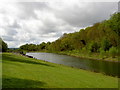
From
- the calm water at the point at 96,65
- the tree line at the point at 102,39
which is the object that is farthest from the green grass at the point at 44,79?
the tree line at the point at 102,39

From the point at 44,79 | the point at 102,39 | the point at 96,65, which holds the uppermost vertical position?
the point at 102,39

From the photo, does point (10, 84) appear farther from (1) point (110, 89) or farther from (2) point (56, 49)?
(2) point (56, 49)

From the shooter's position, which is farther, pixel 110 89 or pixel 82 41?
pixel 82 41

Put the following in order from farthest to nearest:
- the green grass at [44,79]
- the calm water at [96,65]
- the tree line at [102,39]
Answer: the tree line at [102,39]
the calm water at [96,65]
the green grass at [44,79]

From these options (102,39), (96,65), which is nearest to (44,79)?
(96,65)

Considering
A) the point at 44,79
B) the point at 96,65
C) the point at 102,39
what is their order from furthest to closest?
1. the point at 102,39
2. the point at 96,65
3. the point at 44,79

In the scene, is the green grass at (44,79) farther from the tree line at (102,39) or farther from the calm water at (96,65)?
the tree line at (102,39)

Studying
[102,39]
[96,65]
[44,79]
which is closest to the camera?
[44,79]

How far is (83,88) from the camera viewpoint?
11008 mm

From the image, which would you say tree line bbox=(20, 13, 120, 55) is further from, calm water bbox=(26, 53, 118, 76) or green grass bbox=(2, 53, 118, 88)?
green grass bbox=(2, 53, 118, 88)

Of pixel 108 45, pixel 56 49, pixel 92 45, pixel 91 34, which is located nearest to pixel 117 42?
pixel 108 45

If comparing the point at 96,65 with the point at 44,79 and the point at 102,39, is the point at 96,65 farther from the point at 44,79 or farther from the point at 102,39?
the point at 102,39

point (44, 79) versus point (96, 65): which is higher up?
point (44, 79)

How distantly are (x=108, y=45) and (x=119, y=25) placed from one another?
48.3 ft
